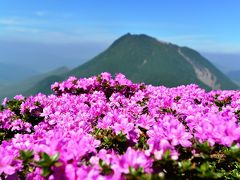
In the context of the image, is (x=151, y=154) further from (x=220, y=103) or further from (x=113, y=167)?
(x=220, y=103)

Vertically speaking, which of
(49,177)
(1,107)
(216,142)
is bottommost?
(1,107)

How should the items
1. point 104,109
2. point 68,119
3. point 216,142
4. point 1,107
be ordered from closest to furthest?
point 216,142 → point 68,119 → point 104,109 → point 1,107

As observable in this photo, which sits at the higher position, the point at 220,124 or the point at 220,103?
the point at 220,124

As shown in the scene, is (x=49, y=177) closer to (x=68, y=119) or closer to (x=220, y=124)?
(x=220, y=124)

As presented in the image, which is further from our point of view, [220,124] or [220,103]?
[220,103]

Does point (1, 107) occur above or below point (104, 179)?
below

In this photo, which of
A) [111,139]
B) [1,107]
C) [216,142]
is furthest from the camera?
[1,107]

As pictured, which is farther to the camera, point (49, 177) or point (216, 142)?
point (216, 142)

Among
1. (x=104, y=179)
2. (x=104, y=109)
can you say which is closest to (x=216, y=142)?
(x=104, y=179)

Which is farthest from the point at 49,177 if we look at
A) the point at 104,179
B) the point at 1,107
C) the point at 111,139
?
the point at 1,107
